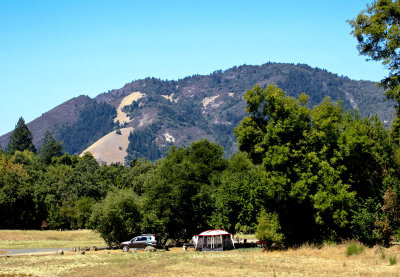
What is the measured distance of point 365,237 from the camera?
1661 inches

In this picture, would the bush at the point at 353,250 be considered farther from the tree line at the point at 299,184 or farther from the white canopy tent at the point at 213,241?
the white canopy tent at the point at 213,241

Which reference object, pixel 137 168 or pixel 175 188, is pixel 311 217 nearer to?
pixel 175 188

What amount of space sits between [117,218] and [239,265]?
2652 cm

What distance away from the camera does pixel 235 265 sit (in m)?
32.6

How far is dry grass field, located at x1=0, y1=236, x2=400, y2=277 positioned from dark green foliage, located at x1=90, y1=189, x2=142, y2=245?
15796 millimetres

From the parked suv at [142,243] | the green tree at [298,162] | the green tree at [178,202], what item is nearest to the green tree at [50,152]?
the green tree at [178,202]

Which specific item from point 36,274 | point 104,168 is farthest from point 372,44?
point 104,168

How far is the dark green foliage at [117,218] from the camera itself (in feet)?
181

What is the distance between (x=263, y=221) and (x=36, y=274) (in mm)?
23048

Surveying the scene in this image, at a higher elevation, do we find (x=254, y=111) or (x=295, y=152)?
(x=254, y=111)

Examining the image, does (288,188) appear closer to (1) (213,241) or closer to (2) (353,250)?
(2) (353,250)

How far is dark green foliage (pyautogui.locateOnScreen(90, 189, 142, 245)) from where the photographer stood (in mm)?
55312

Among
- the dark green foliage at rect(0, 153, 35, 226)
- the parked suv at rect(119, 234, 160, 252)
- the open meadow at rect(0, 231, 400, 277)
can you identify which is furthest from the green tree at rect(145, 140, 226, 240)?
the dark green foliage at rect(0, 153, 35, 226)

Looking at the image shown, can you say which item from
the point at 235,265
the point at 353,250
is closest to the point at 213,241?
the point at 235,265
